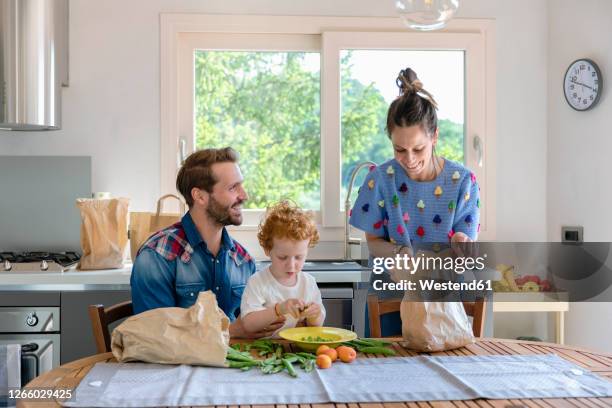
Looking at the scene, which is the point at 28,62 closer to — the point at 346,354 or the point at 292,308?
the point at 292,308

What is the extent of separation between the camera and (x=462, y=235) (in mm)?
2238

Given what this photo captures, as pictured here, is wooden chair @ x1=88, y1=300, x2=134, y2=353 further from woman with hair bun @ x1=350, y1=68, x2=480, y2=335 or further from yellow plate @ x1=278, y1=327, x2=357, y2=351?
woman with hair bun @ x1=350, y1=68, x2=480, y2=335

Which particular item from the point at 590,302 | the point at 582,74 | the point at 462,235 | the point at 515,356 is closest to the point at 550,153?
the point at 582,74

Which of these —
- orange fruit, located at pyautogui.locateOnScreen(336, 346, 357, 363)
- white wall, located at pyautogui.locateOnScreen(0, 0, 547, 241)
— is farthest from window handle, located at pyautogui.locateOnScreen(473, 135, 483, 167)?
orange fruit, located at pyautogui.locateOnScreen(336, 346, 357, 363)

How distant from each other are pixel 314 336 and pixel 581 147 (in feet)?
7.05

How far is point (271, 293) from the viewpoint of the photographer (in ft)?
7.34

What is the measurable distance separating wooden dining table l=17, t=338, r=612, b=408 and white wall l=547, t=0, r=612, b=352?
5.10 ft

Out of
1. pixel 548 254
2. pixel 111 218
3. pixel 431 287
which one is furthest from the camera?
pixel 548 254

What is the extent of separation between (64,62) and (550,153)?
2.34 m

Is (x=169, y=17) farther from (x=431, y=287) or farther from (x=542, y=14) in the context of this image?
(x=431, y=287)

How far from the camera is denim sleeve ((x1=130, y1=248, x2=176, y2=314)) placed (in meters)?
2.20

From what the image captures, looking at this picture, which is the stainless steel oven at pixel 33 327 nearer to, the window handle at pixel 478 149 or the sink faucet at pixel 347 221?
the sink faucet at pixel 347 221

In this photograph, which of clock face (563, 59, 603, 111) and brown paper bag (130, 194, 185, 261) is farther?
clock face (563, 59, 603, 111)

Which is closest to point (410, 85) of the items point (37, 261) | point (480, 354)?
point (480, 354)
